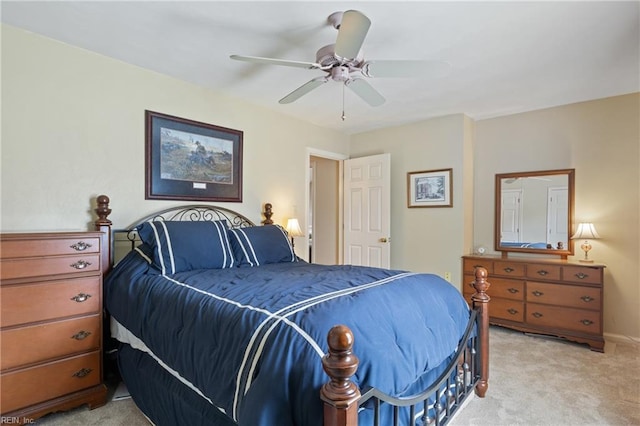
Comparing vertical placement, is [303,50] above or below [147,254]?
above

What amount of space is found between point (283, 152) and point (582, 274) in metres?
3.38

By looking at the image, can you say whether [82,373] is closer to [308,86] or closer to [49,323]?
[49,323]

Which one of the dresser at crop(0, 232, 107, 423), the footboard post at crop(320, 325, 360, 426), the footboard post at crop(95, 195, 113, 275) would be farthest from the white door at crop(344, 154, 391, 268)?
the footboard post at crop(320, 325, 360, 426)

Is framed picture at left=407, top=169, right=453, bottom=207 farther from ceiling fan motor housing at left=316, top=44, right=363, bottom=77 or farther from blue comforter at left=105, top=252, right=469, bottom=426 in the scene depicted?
ceiling fan motor housing at left=316, top=44, right=363, bottom=77

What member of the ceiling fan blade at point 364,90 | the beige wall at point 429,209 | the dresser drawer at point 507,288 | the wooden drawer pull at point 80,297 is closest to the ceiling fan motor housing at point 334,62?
the ceiling fan blade at point 364,90

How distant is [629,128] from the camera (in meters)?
3.27

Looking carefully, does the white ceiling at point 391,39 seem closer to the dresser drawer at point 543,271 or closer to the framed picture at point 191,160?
the framed picture at point 191,160

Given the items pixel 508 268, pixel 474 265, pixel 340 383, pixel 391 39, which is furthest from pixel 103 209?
pixel 508 268

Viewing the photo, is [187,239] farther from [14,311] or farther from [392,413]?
[392,413]

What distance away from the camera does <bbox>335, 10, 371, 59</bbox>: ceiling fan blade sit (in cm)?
153

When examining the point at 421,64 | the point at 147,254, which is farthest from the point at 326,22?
the point at 147,254

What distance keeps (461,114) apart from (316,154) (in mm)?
1867

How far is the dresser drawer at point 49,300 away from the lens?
1.85 m

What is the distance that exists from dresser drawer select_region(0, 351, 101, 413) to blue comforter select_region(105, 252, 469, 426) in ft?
1.14
